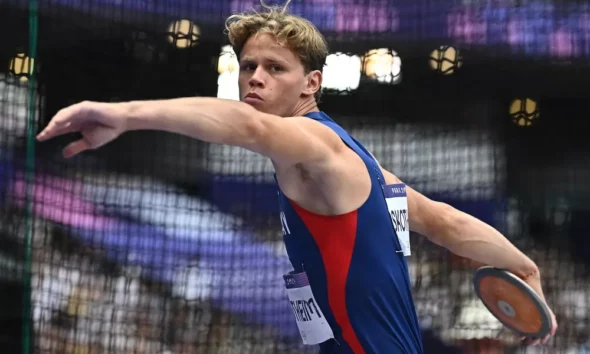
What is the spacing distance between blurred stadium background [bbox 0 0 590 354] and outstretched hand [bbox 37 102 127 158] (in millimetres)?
3562

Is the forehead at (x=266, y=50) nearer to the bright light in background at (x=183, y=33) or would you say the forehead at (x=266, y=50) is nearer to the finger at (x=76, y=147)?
the finger at (x=76, y=147)

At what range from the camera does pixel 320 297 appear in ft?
10.4

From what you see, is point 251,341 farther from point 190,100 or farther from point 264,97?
point 190,100

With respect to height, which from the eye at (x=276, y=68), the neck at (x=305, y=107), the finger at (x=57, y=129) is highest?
the eye at (x=276, y=68)

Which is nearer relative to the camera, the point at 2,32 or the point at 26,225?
the point at 26,225

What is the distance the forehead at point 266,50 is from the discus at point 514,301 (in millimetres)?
1248

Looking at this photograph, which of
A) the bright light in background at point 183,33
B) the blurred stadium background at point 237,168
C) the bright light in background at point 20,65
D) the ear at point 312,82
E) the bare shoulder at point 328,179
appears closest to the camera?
the bare shoulder at point 328,179

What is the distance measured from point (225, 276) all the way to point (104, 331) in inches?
36.8

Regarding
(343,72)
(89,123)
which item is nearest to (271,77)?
(89,123)

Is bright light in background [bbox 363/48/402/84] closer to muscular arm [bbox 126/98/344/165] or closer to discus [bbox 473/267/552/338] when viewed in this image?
discus [bbox 473/267/552/338]

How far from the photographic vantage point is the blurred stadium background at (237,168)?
244 inches

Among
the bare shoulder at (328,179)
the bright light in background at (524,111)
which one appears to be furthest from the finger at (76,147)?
the bright light in background at (524,111)

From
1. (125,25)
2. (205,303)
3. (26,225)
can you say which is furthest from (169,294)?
(125,25)

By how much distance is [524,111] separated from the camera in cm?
695
